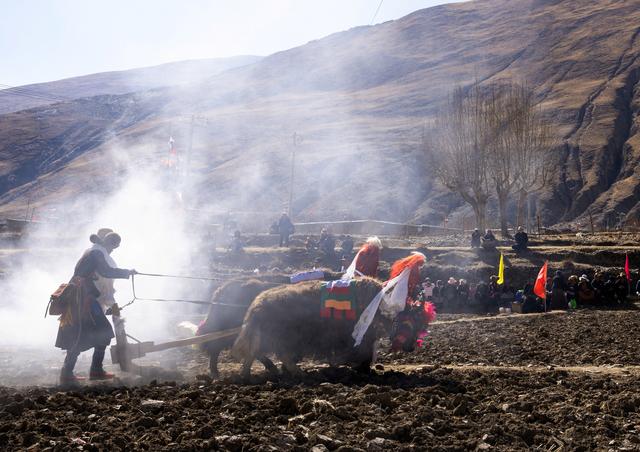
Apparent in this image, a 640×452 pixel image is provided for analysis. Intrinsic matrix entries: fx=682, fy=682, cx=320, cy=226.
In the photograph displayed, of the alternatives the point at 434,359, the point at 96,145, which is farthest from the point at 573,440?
the point at 96,145

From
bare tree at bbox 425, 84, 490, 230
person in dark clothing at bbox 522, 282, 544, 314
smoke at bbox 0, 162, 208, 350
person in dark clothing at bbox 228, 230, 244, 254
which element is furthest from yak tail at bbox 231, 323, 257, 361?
bare tree at bbox 425, 84, 490, 230

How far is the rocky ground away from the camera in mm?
6223

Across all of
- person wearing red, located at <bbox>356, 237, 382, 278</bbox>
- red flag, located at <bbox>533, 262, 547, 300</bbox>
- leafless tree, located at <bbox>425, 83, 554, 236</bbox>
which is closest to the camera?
person wearing red, located at <bbox>356, 237, 382, 278</bbox>

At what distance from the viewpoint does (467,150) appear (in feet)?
150

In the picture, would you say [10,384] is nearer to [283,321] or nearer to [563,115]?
[283,321]

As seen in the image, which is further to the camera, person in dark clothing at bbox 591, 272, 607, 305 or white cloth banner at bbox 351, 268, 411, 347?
person in dark clothing at bbox 591, 272, 607, 305

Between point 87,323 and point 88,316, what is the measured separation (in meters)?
0.11

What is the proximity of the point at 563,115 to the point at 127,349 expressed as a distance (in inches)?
3365

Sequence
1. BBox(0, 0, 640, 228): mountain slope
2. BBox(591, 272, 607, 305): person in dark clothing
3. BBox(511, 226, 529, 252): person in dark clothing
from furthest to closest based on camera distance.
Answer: BBox(0, 0, 640, 228): mountain slope, BBox(511, 226, 529, 252): person in dark clothing, BBox(591, 272, 607, 305): person in dark clothing

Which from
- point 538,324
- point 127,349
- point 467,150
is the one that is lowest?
point 538,324

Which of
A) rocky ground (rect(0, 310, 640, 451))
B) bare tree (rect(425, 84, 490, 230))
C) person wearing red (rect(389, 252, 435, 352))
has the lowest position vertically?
rocky ground (rect(0, 310, 640, 451))

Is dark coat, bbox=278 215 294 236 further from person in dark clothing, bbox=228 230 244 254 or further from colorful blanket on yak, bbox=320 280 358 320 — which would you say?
colorful blanket on yak, bbox=320 280 358 320

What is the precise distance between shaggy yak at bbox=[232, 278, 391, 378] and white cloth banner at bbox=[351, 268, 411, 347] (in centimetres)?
14

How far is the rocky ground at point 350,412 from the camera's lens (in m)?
6.22
